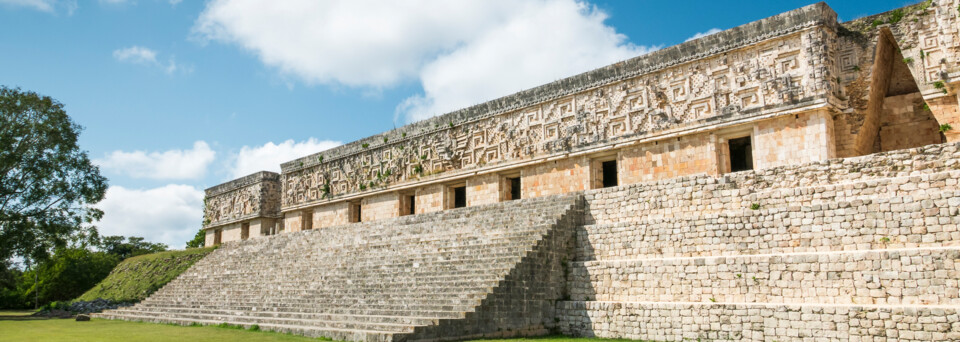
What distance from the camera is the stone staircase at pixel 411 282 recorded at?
28.2ft

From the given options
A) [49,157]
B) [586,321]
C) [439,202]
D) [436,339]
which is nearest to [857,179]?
[586,321]

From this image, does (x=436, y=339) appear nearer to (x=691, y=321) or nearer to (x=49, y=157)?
(x=691, y=321)

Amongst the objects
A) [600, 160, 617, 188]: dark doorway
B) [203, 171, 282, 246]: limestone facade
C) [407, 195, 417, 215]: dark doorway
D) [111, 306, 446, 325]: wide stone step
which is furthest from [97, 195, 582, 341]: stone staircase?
[203, 171, 282, 246]: limestone facade

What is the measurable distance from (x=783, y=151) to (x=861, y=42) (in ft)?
7.34

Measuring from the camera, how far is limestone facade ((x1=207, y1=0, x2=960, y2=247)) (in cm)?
1024

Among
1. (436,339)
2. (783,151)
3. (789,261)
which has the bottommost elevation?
(436,339)

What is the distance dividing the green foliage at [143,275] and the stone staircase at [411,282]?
13.6ft

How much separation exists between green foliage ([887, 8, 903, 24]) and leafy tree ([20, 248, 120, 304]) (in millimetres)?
29065

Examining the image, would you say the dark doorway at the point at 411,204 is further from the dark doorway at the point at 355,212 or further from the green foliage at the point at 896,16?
the green foliage at the point at 896,16

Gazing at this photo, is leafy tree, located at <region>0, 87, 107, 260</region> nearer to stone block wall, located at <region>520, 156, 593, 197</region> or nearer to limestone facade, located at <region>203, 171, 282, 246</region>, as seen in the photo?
limestone facade, located at <region>203, 171, 282, 246</region>

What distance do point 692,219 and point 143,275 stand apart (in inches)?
717

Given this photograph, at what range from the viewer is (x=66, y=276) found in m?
26.9

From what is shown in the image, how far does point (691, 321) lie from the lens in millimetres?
8320

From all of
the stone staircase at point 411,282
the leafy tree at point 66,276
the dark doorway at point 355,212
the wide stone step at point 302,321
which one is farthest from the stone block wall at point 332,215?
the leafy tree at point 66,276
